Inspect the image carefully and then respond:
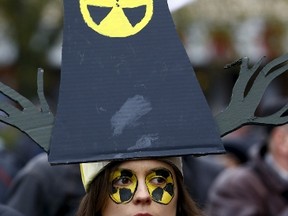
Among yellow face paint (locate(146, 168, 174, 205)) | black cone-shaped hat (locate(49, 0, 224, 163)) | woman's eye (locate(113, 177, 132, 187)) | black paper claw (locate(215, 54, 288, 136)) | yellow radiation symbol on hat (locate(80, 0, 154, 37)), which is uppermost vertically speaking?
yellow radiation symbol on hat (locate(80, 0, 154, 37))

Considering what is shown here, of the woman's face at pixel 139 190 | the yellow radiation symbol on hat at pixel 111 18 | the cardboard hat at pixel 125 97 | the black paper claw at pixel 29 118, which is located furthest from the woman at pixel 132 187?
the yellow radiation symbol on hat at pixel 111 18

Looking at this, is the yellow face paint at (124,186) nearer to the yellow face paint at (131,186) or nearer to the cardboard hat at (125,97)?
the yellow face paint at (131,186)

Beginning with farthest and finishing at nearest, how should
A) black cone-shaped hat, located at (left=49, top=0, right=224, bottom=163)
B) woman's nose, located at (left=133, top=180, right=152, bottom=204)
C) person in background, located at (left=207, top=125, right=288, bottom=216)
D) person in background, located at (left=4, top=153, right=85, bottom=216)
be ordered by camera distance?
person in background, located at (left=207, top=125, right=288, bottom=216), person in background, located at (left=4, top=153, right=85, bottom=216), woman's nose, located at (left=133, top=180, right=152, bottom=204), black cone-shaped hat, located at (left=49, top=0, right=224, bottom=163)

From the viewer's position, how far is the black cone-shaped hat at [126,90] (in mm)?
5648

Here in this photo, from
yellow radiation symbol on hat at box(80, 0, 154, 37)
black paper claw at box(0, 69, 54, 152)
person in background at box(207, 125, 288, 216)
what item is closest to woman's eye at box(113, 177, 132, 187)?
black paper claw at box(0, 69, 54, 152)

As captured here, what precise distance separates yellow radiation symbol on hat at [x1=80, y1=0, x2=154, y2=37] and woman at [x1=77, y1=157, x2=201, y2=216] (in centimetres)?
57

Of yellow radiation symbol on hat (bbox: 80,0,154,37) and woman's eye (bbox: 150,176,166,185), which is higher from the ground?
yellow radiation symbol on hat (bbox: 80,0,154,37)

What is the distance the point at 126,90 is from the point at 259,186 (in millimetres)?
3980

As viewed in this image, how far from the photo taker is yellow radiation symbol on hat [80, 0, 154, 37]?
5.84 meters

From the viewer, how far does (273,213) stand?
30.7 ft

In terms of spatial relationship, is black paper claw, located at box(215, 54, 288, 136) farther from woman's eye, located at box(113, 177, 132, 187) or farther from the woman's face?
woman's eye, located at box(113, 177, 132, 187)

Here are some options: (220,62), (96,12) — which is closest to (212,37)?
(220,62)

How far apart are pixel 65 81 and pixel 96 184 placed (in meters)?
0.47

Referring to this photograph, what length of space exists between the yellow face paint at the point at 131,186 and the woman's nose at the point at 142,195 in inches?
0.7
